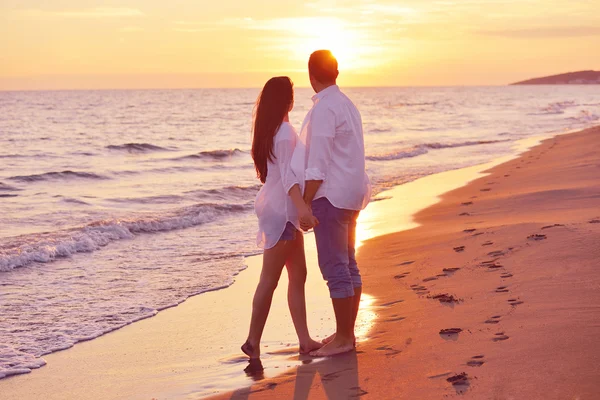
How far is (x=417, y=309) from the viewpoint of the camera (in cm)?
565

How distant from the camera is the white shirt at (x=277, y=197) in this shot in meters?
4.58

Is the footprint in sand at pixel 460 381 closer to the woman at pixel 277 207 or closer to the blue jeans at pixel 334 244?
the blue jeans at pixel 334 244

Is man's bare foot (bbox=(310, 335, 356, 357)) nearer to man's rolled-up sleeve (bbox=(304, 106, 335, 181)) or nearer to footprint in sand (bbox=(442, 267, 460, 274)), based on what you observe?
man's rolled-up sleeve (bbox=(304, 106, 335, 181))

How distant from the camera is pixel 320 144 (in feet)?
14.7

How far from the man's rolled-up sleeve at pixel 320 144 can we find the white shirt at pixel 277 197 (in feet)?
0.55

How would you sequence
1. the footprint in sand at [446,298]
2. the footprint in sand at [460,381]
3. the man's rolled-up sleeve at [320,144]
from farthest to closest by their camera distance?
the footprint in sand at [446,298], the man's rolled-up sleeve at [320,144], the footprint in sand at [460,381]

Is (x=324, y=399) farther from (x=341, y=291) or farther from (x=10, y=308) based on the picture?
(x=10, y=308)

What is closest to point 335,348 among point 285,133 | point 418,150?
point 285,133

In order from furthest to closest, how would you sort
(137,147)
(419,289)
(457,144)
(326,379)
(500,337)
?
(137,147)
(457,144)
(419,289)
(500,337)
(326,379)

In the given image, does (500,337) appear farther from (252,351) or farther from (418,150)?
(418,150)

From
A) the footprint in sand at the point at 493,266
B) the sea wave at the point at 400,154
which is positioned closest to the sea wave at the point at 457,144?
the sea wave at the point at 400,154

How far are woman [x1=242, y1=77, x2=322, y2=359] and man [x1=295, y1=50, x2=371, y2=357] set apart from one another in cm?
12

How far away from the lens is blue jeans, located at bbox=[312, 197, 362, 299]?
459 cm

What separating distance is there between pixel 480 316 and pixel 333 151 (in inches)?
62.7
